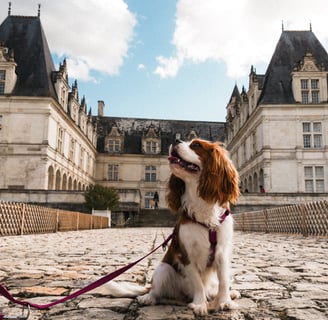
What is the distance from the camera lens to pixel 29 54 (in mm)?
30516

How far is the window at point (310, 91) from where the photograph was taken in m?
29.2

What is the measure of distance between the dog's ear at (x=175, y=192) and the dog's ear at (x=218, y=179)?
0.25 meters

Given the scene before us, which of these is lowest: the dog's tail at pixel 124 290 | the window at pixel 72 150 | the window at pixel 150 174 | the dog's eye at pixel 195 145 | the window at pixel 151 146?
the dog's tail at pixel 124 290

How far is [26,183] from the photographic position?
2705 centimetres

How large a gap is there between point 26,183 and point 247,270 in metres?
25.5

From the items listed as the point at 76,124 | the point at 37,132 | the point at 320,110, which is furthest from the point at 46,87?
the point at 320,110

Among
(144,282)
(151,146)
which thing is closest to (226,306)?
(144,282)

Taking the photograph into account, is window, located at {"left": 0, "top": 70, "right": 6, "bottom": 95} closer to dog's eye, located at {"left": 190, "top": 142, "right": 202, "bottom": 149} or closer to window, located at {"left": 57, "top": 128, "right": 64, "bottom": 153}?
window, located at {"left": 57, "top": 128, "right": 64, "bottom": 153}

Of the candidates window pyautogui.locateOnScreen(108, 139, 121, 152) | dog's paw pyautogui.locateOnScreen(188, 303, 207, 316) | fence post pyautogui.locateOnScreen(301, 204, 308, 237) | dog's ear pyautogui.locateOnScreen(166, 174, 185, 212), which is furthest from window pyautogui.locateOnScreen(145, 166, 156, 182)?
dog's paw pyautogui.locateOnScreen(188, 303, 207, 316)

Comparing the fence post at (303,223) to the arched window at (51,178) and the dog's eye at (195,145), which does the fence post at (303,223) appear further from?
the arched window at (51,178)

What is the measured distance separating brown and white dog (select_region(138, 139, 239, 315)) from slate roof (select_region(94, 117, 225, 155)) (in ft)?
147

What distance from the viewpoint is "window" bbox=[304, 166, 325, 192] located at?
1099 inches

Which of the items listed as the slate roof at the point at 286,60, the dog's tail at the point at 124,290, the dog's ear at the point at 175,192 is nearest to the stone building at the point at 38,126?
the slate roof at the point at 286,60

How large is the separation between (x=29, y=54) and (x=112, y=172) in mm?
19350
